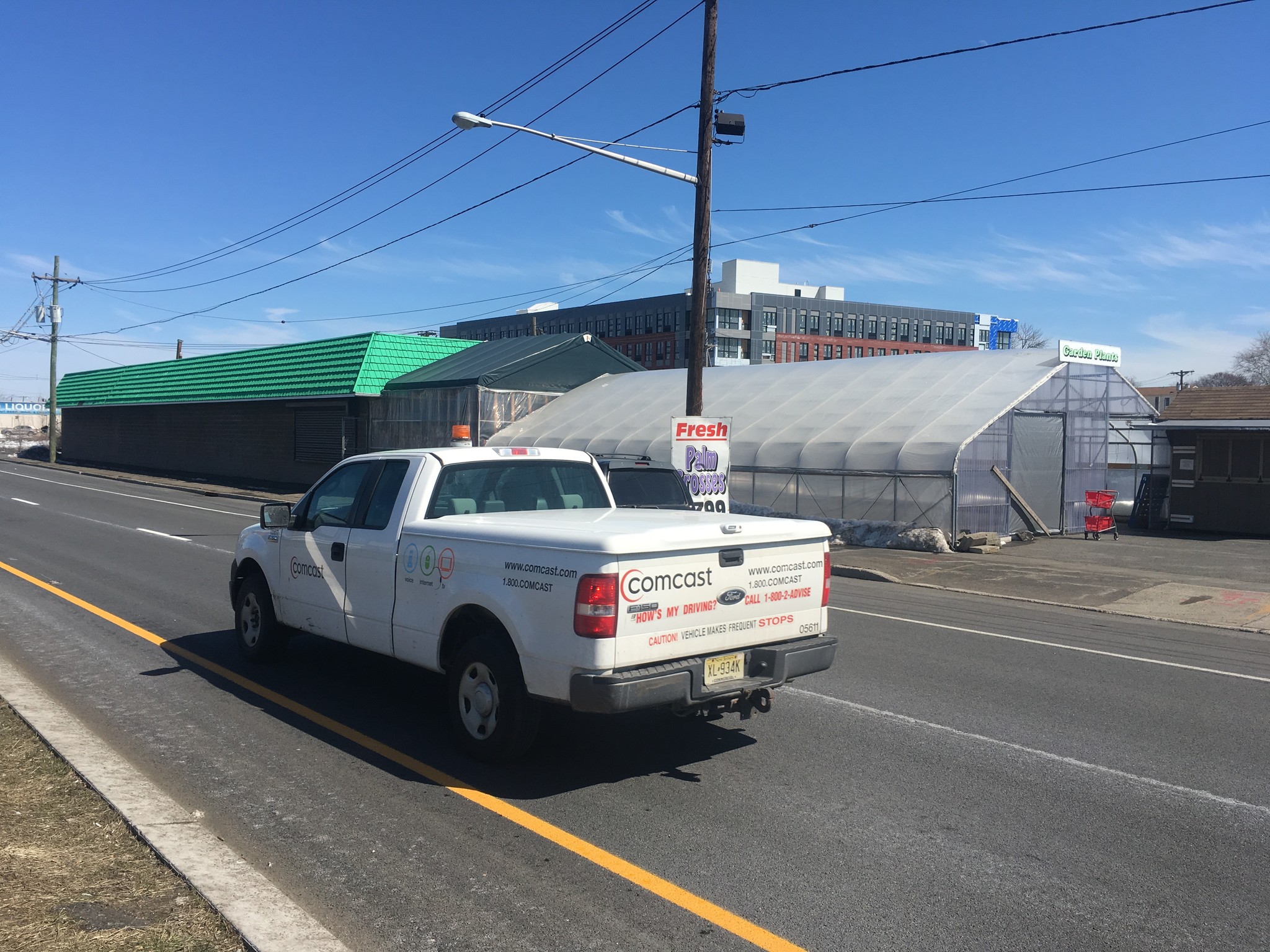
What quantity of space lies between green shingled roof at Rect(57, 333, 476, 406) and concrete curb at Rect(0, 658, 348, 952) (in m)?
29.2

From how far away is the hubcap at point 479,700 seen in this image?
5.82 m

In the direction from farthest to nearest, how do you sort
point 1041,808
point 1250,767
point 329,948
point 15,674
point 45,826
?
point 15,674, point 1250,767, point 1041,808, point 45,826, point 329,948

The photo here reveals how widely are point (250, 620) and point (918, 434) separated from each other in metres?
15.5

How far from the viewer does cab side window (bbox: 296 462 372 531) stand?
7461mm

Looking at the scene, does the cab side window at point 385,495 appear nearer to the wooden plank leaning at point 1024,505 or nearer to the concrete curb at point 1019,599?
the concrete curb at point 1019,599

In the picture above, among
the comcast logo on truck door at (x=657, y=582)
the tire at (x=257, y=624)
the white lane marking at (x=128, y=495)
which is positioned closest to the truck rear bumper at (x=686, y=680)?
the comcast logo on truck door at (x=657, y=582)

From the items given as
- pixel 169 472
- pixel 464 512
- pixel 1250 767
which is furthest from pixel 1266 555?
pixel 169 472

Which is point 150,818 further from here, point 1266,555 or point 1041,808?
point 1266,555

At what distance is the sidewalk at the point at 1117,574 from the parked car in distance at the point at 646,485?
5544 mm

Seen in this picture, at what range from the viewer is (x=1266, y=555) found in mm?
19078

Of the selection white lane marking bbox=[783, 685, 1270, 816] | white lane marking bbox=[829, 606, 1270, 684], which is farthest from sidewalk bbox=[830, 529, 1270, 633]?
white lane marking bbox=[783, 685, 1270, 816]

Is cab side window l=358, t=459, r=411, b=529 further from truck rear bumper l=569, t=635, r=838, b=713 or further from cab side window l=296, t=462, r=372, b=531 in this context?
truck rear bumper l=569, t=635, r=838, b=713

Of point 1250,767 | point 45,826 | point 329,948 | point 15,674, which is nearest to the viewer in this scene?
point 329,948

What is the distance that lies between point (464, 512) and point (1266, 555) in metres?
17.9
